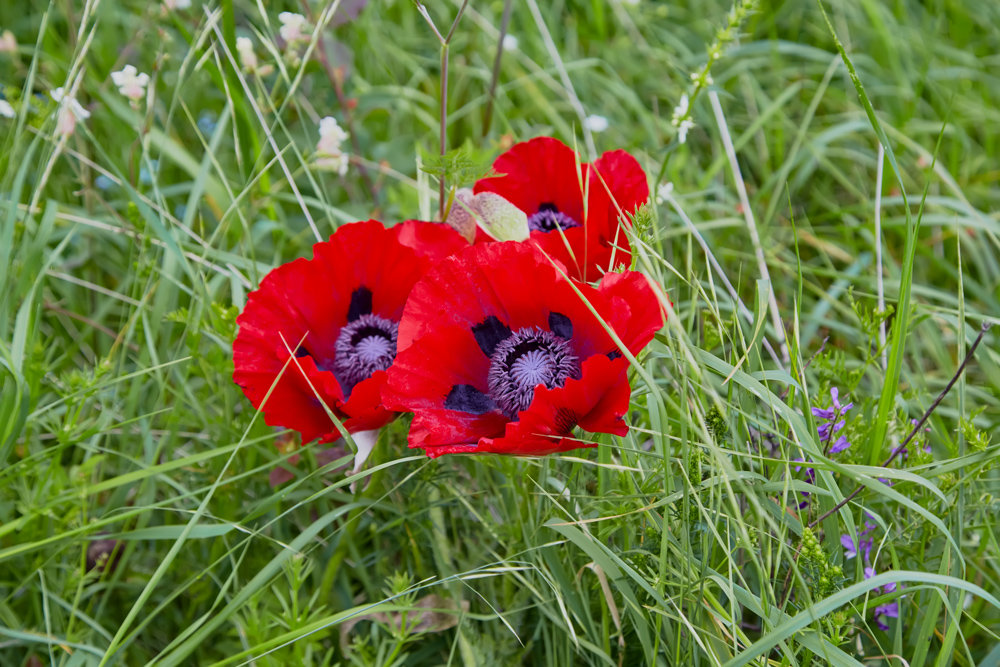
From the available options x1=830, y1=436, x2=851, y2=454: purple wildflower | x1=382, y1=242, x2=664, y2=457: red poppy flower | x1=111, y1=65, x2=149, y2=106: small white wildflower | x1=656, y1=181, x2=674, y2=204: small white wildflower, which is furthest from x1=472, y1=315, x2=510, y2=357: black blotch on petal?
x1=111, y1=65, x2=149, y2=106: small white wildflower

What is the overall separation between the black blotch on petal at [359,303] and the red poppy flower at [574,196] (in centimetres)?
20

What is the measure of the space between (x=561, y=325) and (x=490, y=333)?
0.27ft

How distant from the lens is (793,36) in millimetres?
2537

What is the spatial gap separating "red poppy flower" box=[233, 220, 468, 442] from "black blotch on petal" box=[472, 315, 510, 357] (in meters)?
0.11

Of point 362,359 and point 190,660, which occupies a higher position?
point 362,359

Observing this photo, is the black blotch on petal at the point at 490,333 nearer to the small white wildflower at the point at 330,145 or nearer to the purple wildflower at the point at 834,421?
the purple wildflower at the point at 834,421

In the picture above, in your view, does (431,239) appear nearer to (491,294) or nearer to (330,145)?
(491,294)

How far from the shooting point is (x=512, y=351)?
1074mm

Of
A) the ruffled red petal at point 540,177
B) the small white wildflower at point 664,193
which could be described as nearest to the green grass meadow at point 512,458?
the small white wildflower at point 664,193

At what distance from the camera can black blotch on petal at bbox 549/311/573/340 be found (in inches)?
41.4

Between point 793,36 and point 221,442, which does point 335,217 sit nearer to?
point 221,442

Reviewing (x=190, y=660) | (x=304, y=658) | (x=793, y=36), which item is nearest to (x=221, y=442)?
(x=190, y=660)

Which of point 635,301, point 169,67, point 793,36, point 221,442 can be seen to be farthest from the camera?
point 793,36

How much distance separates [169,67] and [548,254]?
5.33 feet
